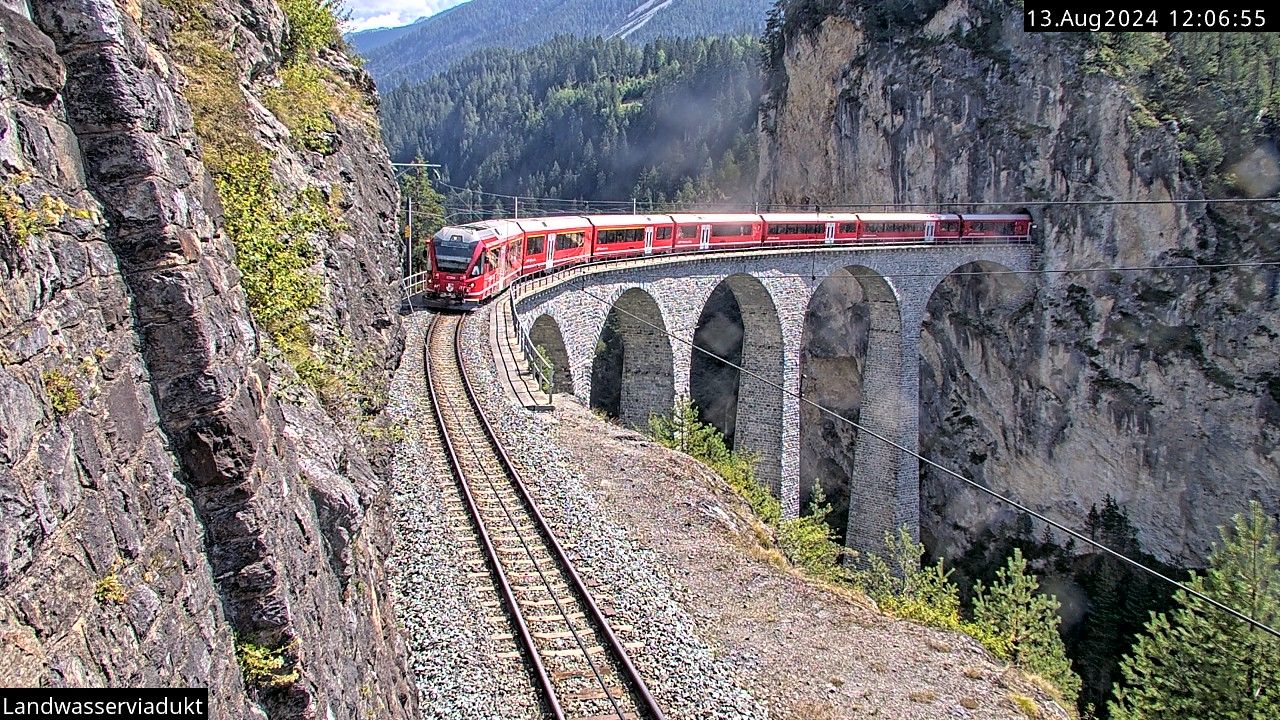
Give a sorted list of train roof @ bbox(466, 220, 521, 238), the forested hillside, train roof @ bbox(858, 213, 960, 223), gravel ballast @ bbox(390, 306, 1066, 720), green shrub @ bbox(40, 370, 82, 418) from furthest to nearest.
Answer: the forested hillside → train roof @ bbox(858, 213, 960, 223) → train roof @ bbox(466, 220, 521, 238) → gravel ballast @ bbox(390, 306, 1066, 720) → green shrub @ bbox(40, 370, 82, 418)

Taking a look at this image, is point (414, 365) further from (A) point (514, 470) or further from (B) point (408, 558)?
(B) point (408, 558)

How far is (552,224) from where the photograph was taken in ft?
80.1

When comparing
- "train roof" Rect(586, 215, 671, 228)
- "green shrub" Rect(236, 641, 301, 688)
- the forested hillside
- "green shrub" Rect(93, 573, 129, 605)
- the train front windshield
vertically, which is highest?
the forested hillside

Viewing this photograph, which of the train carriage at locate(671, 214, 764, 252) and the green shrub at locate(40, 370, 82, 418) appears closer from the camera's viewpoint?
the green shrub at locate(40, 370, 82, 418)

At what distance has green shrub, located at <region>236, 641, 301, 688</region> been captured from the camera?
17.3ft

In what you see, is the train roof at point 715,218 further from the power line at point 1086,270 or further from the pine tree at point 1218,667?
the pine tree at point 1218,667

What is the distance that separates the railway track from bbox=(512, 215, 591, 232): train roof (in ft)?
29.6

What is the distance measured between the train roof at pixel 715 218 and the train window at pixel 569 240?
376 centimetres

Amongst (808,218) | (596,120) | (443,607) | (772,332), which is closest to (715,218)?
(808,218)

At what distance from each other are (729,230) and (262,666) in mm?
24713

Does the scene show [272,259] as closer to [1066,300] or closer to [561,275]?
[561,275]

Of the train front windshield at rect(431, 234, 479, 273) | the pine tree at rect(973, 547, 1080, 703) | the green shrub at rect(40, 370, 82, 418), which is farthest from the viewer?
the train front windshield at rect(431, 234, 479, 273)

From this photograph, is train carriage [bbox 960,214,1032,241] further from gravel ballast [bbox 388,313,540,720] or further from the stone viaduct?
gravel ballast [bbox 388,313,540,720]

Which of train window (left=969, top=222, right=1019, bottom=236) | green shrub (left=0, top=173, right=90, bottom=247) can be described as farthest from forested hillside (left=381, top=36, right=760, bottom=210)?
green shrub (left=0, top=173, right=90, bottom=247)
